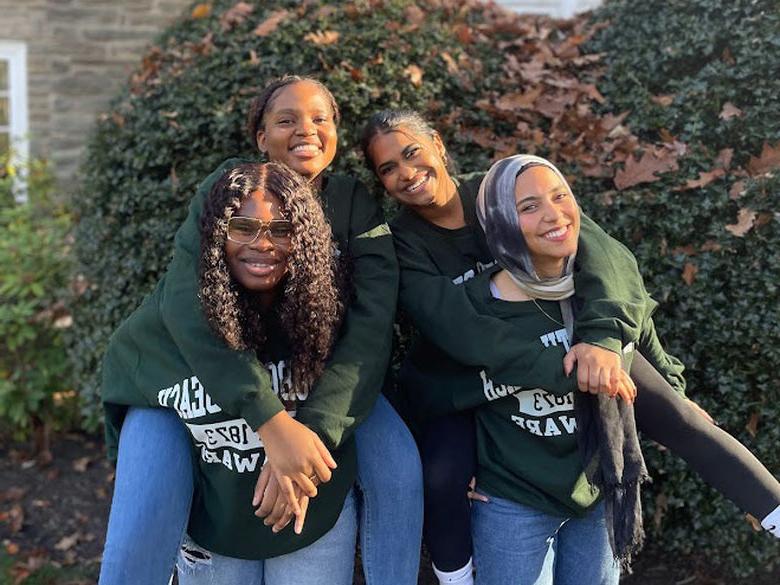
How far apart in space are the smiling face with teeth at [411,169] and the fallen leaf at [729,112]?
131cm

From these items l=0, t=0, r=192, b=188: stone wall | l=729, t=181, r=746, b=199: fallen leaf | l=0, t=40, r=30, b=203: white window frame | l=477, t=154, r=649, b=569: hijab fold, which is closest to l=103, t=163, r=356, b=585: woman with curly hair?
l=477, t=154, r=649, b=569: hijab fold

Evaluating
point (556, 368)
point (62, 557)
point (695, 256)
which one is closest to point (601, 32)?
point (695, 256)

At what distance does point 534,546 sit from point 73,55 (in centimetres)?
683

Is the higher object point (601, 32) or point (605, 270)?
point (601, 32)

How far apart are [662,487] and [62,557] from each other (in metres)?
2.73

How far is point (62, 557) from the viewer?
3.91 meters

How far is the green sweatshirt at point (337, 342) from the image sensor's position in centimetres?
224

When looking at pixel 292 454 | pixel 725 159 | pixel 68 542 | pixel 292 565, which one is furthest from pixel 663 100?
pixel 68 542

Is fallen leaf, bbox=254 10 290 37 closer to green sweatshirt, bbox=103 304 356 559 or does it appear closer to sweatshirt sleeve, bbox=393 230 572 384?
sweatshirt sleeve, bbox=393 230 572 384

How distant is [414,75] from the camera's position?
3.59 meters

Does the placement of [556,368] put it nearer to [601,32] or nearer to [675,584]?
[675,584]

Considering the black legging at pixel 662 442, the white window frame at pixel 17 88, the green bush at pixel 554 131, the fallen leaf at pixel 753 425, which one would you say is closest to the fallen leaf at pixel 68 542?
the green bush at pixel 554 131

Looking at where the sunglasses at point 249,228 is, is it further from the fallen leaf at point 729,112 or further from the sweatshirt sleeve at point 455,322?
the fallen leaf at point 729,112

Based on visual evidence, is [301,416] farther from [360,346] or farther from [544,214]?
[544,214]
